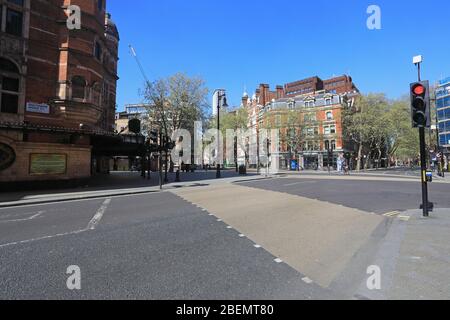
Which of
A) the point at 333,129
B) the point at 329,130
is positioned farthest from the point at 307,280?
the point at 329,130

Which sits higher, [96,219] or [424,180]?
[424,180]

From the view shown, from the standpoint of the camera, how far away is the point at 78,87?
18.7 metres

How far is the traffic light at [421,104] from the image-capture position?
315 inches

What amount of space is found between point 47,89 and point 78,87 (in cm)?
172

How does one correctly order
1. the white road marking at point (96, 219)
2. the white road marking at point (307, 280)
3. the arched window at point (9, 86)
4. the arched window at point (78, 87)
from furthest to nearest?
the arched window at point (78, 87)
the arched window at point (9, 86)
the white road marking at point (96, 219)
the white road marking at point (307, 280)

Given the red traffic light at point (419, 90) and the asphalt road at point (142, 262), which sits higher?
the red traffic light at point (419, 90)

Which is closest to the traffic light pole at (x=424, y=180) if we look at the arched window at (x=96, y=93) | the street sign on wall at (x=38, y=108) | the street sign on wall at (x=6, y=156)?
the arched window at (x=96, y=93)

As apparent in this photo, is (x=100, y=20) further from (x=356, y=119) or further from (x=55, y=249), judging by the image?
(x=356, y=119)

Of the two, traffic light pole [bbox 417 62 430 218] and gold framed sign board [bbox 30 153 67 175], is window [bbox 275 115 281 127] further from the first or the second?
traffic light pole [bbox 417 62 430 218]

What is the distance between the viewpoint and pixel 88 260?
497cm

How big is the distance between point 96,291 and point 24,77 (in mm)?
17708

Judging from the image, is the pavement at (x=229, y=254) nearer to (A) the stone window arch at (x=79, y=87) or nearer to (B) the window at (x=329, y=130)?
(A) the stone window arch at (x=79, y=87)

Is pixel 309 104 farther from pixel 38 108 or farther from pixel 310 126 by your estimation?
pixel 38 108
